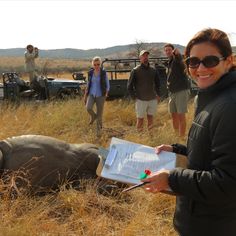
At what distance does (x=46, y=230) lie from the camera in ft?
12.6

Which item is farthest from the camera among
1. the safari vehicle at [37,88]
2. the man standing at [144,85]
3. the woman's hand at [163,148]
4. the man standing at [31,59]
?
the man standing at [31,59]

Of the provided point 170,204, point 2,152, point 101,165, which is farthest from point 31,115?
point 101,165

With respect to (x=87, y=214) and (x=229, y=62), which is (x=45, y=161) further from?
(x=229, y=62)

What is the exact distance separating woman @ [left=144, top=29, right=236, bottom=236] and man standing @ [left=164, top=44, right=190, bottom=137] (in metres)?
5.68

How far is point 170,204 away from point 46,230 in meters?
1.38

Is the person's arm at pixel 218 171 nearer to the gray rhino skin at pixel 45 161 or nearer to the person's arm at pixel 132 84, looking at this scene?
the gray rhino skin at pixel 45 161

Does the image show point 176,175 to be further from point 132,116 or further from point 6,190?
point 132,116

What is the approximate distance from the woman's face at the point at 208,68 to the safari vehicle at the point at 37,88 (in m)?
11.0

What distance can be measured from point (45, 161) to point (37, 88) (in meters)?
8.60

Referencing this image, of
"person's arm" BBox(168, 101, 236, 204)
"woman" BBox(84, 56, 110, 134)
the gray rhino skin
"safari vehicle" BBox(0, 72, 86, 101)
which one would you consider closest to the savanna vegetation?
the gray rhino skin

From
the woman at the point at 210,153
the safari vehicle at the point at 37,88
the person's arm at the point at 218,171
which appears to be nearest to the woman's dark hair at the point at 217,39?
the woman at the point at 210,153

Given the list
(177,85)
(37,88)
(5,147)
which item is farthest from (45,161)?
(37,88)

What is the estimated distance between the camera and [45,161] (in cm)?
507

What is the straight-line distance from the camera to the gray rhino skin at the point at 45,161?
494cm
